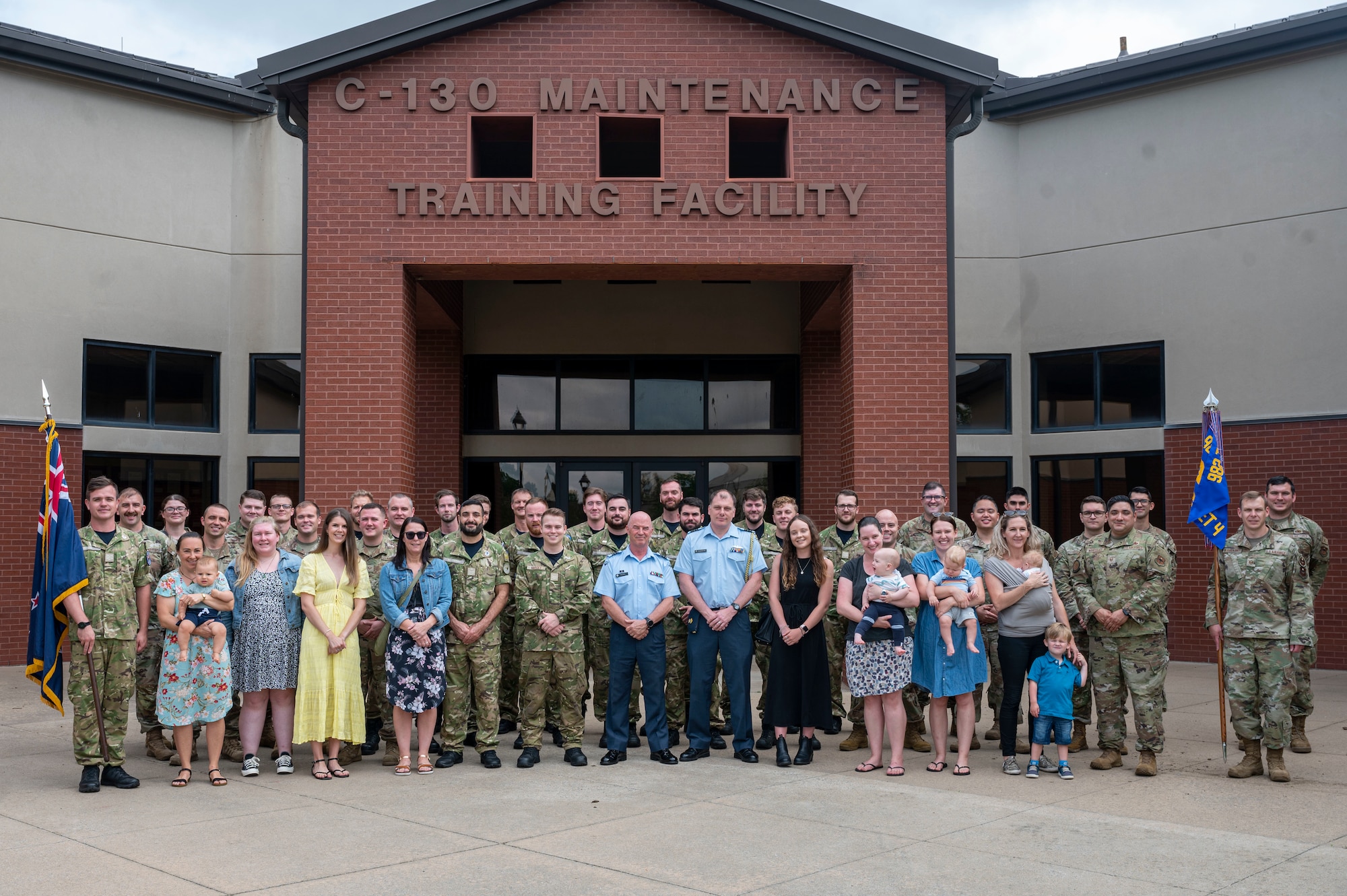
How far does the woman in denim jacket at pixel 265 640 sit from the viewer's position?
8.10m

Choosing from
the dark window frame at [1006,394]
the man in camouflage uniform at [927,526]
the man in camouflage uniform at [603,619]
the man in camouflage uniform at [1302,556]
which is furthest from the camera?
the dark window frame at [1006,394]

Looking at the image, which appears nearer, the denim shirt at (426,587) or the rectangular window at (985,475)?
the denim shirt at (426,587)

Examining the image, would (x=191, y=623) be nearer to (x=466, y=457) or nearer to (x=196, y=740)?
(x=196, y=740)

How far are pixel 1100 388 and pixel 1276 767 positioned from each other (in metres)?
8.86

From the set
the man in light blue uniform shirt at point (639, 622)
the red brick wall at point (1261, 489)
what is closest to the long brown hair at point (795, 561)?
the man in light blue uniform shirt at point (639, 622)

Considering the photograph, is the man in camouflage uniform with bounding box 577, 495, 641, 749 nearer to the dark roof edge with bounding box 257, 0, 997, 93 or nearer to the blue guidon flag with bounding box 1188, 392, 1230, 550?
the blue guidon flag with bounding box 1188, 392, 1230, 550

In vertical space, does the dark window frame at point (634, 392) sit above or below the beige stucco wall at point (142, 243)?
below

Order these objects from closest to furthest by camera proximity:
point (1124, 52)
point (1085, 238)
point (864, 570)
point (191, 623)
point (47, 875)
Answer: point (47, 875)
point (191, 623)
point (864, 570)
point (1085, 238)
point (1124, 52)

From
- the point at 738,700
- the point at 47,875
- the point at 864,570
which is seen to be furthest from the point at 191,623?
the point at 864,570

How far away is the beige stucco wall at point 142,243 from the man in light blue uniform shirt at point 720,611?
9359 mm

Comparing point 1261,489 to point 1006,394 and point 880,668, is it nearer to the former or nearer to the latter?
point 1006,394

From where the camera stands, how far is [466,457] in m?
16.3

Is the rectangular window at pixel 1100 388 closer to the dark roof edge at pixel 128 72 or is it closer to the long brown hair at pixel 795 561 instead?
the long brown hair at pixel 795 561

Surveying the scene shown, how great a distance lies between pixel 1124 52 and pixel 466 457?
11552 mm
